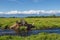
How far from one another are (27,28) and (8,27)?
9208 mm

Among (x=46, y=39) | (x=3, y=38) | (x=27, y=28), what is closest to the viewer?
(x=46, y=39)

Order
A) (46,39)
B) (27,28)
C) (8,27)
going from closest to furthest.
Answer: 1. (46,39)
2. (27,28)
3. (8,27)

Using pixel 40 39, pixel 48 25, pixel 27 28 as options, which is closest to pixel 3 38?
pixel 40 39

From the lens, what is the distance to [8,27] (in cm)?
7744

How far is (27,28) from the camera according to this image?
7038 cm

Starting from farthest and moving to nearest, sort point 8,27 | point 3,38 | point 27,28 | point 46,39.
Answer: point 8,27 < point 27,28 < point 3,38 < point 46,39

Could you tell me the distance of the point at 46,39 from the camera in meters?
37.9

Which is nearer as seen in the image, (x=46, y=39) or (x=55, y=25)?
(x=46, y=39)

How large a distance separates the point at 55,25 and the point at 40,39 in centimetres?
4362

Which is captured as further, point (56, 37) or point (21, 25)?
point (21, 25)

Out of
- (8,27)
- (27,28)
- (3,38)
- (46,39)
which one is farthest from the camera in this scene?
(8,27)

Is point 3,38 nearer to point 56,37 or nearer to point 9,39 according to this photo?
point 9,39

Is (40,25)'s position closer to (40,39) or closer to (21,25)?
(21,25)

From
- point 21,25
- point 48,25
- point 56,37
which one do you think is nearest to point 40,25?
point 48,25
